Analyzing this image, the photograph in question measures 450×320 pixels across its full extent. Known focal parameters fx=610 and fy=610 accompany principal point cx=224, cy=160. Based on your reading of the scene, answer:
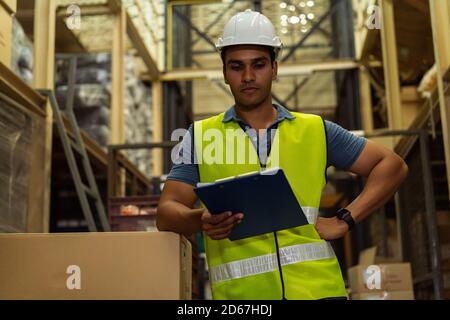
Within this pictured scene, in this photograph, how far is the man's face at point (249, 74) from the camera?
2.14 metres

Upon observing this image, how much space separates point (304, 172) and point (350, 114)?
864 cm

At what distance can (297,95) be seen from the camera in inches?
582

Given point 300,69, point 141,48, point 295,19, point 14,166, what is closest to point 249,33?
point 14,166

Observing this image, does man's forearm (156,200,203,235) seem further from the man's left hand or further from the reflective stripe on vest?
the man's left hand

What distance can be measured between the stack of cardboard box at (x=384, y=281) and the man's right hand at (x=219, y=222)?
428 centimetres

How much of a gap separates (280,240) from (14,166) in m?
3.25

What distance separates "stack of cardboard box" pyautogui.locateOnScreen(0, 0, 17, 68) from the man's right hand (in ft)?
9.63

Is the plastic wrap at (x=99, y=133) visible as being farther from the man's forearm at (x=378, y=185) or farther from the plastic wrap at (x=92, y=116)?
the man's forearm at (x=378, y=185)

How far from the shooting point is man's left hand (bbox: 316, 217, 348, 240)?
2.07 metres

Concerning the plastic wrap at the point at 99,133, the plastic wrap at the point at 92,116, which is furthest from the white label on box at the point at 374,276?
the plastic wrap at the point at 92,116

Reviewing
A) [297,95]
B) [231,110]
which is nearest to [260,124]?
[231,110]

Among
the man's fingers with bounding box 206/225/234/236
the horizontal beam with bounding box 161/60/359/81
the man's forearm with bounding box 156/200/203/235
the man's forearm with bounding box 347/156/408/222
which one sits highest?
the horizontal beam with bounding box 161/60/359/81

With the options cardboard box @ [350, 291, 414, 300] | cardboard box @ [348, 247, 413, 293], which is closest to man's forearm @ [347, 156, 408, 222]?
cardboard box @ [350, 291, 414, 300]
